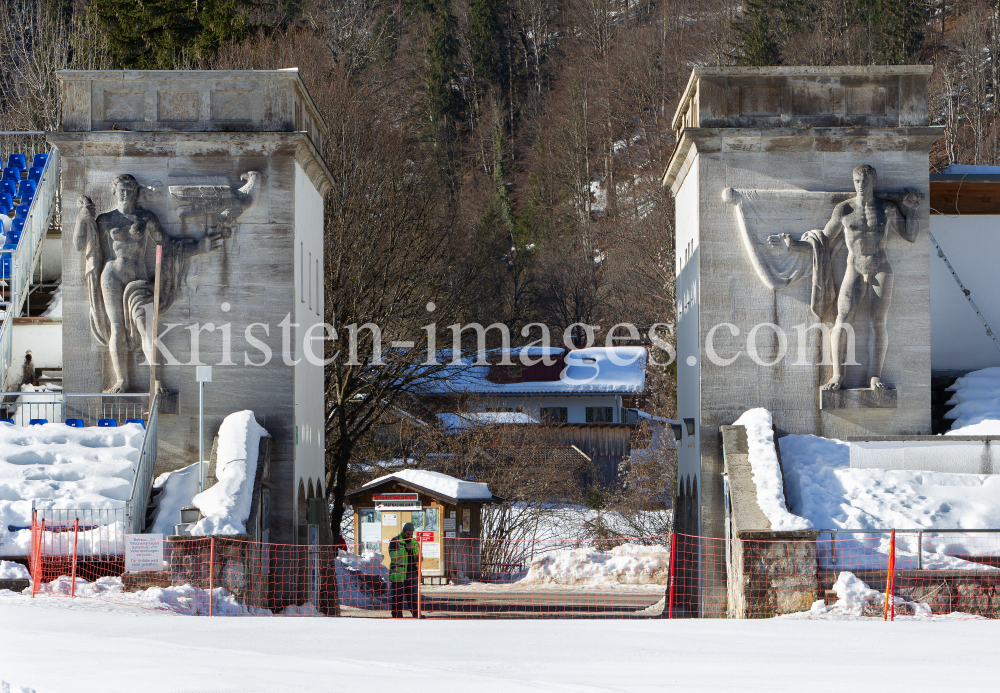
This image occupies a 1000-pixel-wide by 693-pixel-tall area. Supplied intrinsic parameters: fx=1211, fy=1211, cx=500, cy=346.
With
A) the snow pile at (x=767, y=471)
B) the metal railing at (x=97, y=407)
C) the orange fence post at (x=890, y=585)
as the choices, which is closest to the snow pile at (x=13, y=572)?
the metal railing at (x=97, y=407)

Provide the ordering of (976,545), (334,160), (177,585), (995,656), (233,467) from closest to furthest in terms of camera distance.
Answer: (995,656) < (177,585) < (976,545) < (233,467) < (334,160)

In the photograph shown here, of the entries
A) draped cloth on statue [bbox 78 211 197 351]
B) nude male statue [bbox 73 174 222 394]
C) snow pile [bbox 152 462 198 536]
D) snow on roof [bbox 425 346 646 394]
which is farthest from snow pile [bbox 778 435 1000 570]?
snow on roof [bbox 425 346 646 394]

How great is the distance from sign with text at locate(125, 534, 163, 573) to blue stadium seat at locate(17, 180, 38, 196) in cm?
1506

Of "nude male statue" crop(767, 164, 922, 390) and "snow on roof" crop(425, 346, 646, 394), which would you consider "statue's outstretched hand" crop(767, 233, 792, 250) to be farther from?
"snow on roof" crop(425, 346, 646, 394)

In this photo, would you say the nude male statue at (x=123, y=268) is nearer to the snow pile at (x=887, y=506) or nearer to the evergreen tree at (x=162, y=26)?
the snow pile at (x=887, y=506)

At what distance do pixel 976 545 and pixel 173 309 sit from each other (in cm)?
1130

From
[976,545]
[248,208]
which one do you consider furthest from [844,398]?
[248,208]

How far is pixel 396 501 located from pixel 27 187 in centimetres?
1091

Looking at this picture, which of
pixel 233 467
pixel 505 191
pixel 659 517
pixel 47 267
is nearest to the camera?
pixel 233 467

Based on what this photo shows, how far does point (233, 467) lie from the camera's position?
15.6 meters

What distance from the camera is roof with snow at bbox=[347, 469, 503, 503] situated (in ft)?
95.0

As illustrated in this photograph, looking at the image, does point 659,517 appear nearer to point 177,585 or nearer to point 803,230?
point 803,230

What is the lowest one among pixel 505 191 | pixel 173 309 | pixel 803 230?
pixel 173 309

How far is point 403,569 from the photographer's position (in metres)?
18.2
